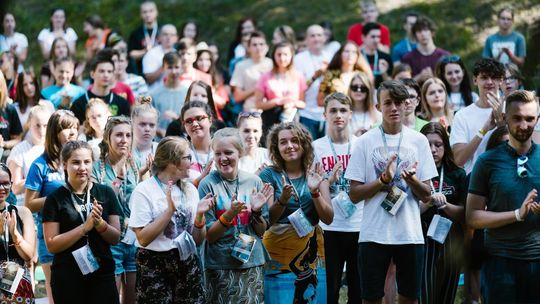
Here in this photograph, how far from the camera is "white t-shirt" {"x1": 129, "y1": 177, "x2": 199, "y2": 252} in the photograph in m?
7.23

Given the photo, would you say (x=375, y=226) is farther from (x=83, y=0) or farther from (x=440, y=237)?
(x=83, y=0)

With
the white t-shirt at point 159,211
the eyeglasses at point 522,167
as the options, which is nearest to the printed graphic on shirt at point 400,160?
the eyeglasses at point 522,167

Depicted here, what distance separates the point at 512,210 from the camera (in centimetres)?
674

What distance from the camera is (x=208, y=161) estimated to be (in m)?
8.52

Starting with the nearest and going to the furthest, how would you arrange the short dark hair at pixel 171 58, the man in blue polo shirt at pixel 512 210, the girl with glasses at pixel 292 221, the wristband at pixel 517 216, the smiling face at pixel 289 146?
the wristband at pixel 517 216 → the man in blue polo shirt at pixel 512 210 → the girl with glasses at pixel 292 221 → the smiling face at pixel 289 146 → the short dark hair at pixel 171 58

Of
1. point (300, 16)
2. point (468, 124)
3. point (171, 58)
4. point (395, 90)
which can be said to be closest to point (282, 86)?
point (171, 58)

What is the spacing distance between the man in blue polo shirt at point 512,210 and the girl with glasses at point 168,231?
1.91 m

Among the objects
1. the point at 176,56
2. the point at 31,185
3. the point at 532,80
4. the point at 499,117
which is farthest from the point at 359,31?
the point at 31,185

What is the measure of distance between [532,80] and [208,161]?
7.93m

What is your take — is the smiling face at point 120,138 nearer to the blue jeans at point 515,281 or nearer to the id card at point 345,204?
the id card at point 345,204

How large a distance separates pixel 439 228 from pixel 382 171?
72 centimetres

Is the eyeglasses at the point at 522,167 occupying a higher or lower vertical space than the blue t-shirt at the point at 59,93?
lower

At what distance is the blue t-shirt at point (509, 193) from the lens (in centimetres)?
671

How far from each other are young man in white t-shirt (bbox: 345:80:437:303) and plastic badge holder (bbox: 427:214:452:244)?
355mm
